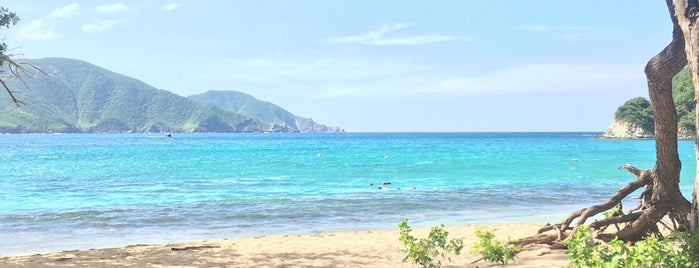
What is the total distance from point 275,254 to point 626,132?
15330cm

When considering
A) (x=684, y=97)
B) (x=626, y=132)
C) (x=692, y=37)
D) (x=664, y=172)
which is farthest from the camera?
(x=626, y=132)

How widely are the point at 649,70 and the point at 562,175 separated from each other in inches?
1232

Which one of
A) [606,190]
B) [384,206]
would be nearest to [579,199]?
[606,190]

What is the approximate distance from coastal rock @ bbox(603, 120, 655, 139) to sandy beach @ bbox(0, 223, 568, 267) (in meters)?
141

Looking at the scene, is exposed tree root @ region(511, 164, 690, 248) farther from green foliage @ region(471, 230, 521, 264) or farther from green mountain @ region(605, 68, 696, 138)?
green mountain @ region(605, 68, 696, 138)

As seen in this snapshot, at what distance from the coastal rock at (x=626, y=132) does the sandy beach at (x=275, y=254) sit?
141 meters

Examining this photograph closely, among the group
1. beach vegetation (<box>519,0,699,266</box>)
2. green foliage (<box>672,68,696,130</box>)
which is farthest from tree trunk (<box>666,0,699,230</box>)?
green foliage (<box>672,68,696,130</box>)

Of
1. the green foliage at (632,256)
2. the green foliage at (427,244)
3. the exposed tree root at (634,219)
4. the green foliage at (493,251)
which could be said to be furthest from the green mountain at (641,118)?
the green foliage at (632,256)

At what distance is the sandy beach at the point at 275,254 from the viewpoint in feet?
32.7

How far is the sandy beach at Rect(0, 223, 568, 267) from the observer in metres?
9.98

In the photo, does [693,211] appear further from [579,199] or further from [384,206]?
[579,199]

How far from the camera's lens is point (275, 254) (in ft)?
37.1

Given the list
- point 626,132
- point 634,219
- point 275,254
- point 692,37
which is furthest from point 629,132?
point 692,37

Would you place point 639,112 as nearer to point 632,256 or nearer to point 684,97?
point 684,97
